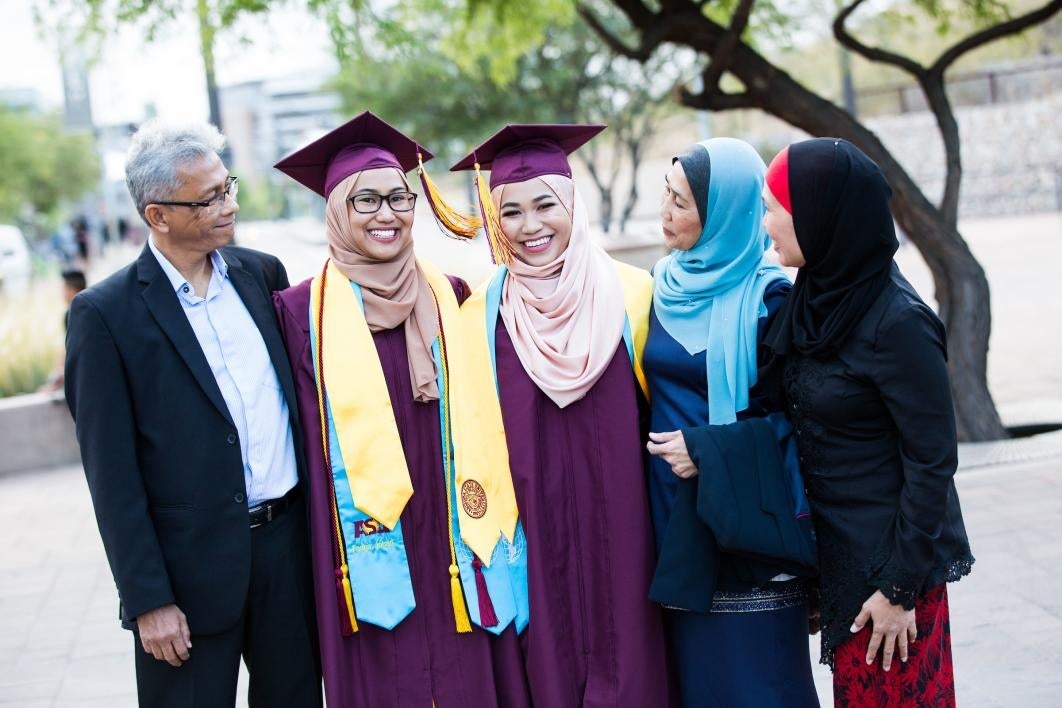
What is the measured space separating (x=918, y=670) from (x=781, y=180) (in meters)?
1.26

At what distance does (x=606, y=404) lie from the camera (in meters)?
3.18

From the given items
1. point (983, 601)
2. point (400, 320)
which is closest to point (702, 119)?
point (983, 601)

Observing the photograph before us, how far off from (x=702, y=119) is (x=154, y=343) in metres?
18.4

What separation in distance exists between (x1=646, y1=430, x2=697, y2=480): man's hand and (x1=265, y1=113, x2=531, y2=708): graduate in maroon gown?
513mm

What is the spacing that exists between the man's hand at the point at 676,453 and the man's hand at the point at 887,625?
1.83ft

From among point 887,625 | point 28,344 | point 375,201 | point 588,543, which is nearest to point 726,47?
point 375,201

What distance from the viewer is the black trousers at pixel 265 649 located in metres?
3.00

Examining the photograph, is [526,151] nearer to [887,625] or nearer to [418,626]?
[418,626]

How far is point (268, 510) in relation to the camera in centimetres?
308

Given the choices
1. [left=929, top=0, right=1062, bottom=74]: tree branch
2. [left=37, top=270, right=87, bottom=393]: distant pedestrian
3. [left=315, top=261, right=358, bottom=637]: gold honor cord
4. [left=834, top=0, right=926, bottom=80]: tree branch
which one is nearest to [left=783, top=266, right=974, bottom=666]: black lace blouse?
[left=315, top=261, right=358, bottom=637]: gold honor cord

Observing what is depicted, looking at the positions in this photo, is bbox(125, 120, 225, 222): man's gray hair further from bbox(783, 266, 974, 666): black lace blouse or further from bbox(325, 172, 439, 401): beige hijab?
bbox(783, 266, 974, 666): black lace blouse

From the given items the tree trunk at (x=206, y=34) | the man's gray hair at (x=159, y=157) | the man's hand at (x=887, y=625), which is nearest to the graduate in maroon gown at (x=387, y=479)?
the man's gray hair at (x=159, y=157)

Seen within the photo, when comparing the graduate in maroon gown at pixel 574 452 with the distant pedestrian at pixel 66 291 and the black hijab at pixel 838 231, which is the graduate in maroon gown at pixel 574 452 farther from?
the distant pedestrian at pixel 66 291

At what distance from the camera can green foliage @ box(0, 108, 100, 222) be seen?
3912 cm
